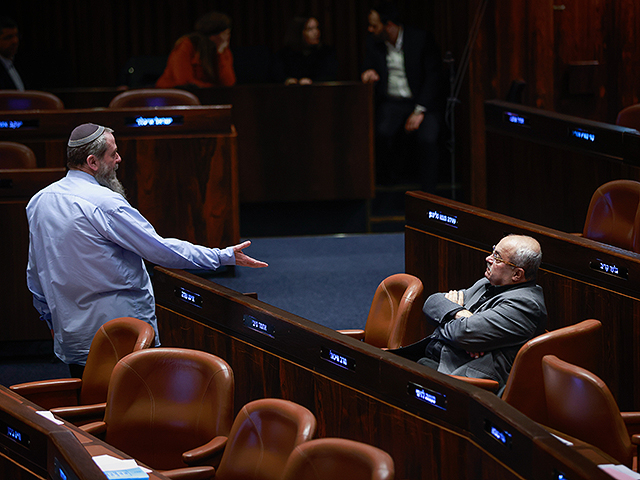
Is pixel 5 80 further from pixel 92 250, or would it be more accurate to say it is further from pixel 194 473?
pixel 194 473

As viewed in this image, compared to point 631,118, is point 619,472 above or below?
below

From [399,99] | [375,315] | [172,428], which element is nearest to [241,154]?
[399,99]

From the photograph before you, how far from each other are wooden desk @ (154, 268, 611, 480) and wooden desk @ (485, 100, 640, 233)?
88.5 inches

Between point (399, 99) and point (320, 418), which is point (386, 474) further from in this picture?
point (399, 99)

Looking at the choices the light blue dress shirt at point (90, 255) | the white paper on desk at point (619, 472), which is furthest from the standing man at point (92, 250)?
the white paper on desk at point (619, 472)

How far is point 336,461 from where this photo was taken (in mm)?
1929

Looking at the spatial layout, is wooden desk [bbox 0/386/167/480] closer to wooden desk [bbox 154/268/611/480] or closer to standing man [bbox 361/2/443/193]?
wooden desk [bbox 154/268/611/480]

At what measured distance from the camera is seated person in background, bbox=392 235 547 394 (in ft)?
9.23

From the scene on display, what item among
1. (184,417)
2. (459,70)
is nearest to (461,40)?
(459,70)

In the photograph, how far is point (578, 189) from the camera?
4547 millimetres

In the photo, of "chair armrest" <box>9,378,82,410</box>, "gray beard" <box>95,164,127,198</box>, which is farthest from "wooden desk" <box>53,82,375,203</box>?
"chair armrest" <box>9,378,82,410</box>

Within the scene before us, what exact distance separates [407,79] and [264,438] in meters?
4.27

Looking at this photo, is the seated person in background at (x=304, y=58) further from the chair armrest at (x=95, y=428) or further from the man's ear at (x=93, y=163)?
the chair armrest at (x=95, y=428)

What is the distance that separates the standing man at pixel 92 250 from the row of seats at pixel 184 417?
0.13m
